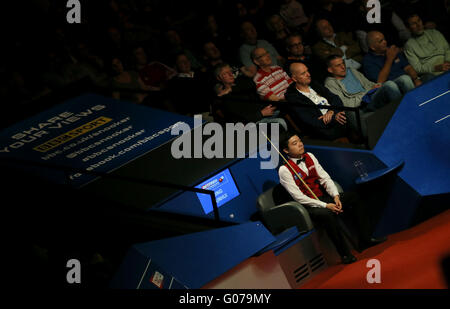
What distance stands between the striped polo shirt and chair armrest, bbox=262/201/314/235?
173 cm

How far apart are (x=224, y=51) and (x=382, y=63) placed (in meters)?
2.08

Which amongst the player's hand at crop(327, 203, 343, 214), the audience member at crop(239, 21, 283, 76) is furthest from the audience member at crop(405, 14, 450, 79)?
the player's hand at crop(327, 203, 343, 214)

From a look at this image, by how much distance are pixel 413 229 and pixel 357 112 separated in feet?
3.70

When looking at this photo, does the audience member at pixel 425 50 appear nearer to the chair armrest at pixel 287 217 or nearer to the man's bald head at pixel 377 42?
the man's bald head at pixel 377 42

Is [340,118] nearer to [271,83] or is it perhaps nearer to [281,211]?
[271,83]

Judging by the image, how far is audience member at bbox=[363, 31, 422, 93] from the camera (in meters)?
6.76

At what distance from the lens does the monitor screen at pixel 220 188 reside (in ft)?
18.0

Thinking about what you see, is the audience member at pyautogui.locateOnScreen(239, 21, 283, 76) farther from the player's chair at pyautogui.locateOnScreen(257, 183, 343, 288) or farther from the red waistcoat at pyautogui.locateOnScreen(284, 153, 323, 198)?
the player's chair at pyautogui.locateOnScreen(257, 183, 343, 288)

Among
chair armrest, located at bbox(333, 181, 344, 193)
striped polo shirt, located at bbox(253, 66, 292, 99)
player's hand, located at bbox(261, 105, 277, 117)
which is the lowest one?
chair armrest, located at bbox(333, 181, 344, 193)

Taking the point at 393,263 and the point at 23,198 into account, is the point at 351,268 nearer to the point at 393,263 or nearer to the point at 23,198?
the point at 393,263

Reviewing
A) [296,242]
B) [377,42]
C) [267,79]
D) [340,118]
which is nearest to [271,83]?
[267,79]

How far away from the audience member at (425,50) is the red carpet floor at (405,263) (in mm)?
2420

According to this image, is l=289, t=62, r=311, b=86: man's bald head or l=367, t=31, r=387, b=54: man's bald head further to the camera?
l=367, t=31, r=387, b=54: man's bald head
